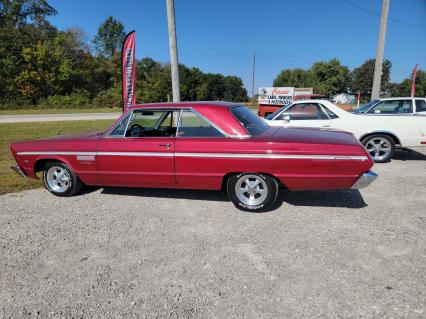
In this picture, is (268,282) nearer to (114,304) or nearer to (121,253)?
(114,304)

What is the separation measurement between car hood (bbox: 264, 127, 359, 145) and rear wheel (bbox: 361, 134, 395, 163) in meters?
3.16

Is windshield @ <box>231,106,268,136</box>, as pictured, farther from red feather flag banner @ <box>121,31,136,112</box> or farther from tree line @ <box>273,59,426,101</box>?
tree line @ <box>273,59,426,101</box>

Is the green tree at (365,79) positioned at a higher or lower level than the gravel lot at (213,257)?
higher

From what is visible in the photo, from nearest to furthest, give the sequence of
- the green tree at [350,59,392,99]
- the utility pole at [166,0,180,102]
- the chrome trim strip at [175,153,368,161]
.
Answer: the chrome trim strip at [175,153,368,161] < the utility pole at [166,0,180,102] < the green tree at [350,59,392,99]

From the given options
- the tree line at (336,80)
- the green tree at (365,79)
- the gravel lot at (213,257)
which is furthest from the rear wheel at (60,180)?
the green tree at (365,79)

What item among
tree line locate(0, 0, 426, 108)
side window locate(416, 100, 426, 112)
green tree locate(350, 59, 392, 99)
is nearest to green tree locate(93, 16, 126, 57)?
tree line locate(0, 0, 426, 108)

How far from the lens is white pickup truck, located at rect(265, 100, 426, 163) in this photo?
273 inches

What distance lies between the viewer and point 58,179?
16.8 feet

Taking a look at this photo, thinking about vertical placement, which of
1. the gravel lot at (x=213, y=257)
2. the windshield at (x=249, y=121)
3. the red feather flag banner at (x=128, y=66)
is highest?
the red feather flag banner at (x=128, y=66)

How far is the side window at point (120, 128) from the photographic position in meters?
4.67

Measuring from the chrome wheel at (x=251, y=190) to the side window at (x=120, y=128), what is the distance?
1.96 meters

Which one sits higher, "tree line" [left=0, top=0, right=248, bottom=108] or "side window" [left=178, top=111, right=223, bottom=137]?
"tree line" [left=0, top=0, right=248, bottom=108]

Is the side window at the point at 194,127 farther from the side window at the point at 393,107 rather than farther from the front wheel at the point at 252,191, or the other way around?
the side window at the point at 393,107

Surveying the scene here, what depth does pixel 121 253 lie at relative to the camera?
10.8 ft
